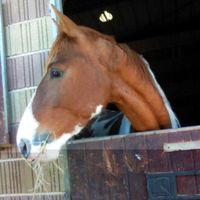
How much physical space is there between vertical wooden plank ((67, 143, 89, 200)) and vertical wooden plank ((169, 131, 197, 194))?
1.26 ft

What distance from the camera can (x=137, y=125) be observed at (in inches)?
74.7

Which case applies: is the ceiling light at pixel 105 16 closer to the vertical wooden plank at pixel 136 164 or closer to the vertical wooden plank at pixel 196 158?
the vertical wooden plank at pixel 136 164

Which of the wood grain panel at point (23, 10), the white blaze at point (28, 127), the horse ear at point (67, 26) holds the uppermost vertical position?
the wood grain panel at point (23, 10)

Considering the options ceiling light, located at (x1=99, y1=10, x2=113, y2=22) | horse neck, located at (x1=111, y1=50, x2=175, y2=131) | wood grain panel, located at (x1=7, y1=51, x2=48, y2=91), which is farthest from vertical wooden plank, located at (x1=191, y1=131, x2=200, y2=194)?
ceiling light, located at (x1=99, y1=10, x2=113, y2=22)

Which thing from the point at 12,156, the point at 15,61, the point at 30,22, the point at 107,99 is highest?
the point at 30,22

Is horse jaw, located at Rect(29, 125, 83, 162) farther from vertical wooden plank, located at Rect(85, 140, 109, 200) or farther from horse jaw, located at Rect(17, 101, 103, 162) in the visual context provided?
vertical wooden plank, located at Rect(85, 140, 109, 200)

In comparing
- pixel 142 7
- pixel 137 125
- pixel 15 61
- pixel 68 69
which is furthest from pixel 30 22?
pixel 142 7

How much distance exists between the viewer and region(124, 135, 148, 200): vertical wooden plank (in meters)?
1.65

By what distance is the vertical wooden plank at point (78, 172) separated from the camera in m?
1.80

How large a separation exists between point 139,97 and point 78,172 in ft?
1.28

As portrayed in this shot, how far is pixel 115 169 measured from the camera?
172 cm

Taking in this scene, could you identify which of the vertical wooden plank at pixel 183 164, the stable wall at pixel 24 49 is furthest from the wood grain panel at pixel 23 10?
the vertical wooden plank at pixel 183 164

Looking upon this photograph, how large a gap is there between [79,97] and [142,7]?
2.96 m

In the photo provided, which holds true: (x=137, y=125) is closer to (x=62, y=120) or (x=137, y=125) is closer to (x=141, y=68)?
(x=141, y=68)
